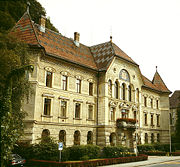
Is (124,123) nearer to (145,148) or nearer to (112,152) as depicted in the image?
(112,152)

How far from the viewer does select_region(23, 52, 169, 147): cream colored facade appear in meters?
27.2

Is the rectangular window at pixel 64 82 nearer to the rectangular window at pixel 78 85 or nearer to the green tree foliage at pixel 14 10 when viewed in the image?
the rectangular window at pixel 78 85

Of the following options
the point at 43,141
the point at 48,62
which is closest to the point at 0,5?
the point at 48,62

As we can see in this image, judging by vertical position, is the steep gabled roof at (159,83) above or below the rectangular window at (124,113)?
above

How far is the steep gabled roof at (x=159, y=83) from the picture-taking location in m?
51.7

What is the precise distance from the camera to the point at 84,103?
33.1m

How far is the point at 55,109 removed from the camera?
1157 inches

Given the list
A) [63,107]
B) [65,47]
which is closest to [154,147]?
[63,107]

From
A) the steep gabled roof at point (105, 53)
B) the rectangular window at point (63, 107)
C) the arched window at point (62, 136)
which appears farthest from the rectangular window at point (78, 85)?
the arched window at point (62, 136)

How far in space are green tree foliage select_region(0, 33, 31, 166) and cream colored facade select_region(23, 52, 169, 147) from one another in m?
4.70

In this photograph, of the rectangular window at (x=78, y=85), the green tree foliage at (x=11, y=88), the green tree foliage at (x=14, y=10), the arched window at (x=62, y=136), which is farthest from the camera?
the green tree foliage at (x=14, y=10)

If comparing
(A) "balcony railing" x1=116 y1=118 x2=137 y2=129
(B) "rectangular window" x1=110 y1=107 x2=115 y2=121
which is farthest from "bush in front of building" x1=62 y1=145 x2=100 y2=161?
(B) "rectangular window" x1=110 y1=107 x2=115 y2=121

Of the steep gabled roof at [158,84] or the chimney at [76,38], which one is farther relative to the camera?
the steep gabled roof at [158,84]

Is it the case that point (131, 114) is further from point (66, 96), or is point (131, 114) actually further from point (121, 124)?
point (66, 96)
